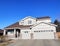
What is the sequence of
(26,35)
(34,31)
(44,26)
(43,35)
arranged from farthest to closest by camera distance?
(26,35) → (34,31) → (44,26) → (43,35)

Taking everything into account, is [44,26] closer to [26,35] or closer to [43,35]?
[43,35]

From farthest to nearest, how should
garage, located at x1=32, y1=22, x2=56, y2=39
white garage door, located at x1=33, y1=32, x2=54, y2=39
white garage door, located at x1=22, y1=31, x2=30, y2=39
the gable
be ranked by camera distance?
white garage door, located at x1=22, y1=31, x2=30, y2=39, the gable, garage, located at x1=32, y1=22, x2=56, y2=39, white garage door, located at x1=33, y1=32, x2=54, y2=39

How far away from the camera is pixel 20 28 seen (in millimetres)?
37844

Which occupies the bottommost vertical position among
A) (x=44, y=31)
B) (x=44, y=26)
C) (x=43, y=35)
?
(x=43, y=35)

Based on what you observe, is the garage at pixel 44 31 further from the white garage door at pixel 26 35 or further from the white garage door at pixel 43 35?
the white garage door at pixel 26 35

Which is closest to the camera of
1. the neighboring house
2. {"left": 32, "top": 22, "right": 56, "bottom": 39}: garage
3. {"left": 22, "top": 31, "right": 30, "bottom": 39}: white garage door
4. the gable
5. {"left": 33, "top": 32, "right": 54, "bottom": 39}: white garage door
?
{"left": 33, "top": 32, "right": 54, "bottom": 39}: white garage door

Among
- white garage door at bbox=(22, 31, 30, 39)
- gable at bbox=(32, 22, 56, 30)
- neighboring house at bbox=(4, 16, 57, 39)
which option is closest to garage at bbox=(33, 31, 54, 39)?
neighboring house at bbox=(4, 16, 57, 39)

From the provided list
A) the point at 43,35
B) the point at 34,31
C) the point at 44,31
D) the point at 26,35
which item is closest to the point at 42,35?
the point at 43,35

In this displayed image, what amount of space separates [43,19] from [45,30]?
8212 millimetres

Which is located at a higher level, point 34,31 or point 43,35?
point 34,31

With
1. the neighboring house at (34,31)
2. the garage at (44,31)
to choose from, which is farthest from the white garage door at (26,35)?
the garage at (44,31)

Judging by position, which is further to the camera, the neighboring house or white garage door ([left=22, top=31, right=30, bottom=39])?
white garage door ([left=22, top=31, right=30, bottom=39])

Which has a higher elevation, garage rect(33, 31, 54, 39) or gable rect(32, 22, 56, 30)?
gable rect(32, 22, 56, 30)

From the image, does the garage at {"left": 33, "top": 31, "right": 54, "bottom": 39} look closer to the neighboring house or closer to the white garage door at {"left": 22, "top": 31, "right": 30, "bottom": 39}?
the neighboring house
